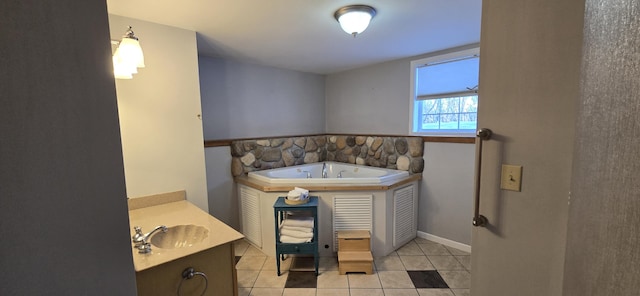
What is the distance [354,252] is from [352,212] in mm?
371

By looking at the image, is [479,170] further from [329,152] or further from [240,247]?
[329,152]

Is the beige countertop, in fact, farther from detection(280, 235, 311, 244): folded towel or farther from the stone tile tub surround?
the stone tile tub surround

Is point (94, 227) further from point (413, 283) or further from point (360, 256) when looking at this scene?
point (413, 283)

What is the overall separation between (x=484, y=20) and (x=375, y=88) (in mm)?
2303

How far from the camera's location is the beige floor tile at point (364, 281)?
6.66ft

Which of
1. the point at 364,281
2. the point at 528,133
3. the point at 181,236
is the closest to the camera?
the point at 528,133

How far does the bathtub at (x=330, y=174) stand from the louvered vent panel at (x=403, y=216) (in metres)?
0.18

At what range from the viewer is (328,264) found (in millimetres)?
2365

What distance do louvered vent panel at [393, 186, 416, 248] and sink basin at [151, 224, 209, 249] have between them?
6.05 ft

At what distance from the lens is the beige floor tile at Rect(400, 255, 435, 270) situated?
2.30 metres

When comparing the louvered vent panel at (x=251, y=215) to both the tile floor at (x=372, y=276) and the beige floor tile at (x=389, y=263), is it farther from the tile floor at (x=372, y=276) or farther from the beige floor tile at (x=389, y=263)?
the beige floor tile at (x=389, y=263)

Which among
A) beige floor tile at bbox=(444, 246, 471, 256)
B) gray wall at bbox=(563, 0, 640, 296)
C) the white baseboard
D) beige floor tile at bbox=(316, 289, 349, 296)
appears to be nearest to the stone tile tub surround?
the white baseboard

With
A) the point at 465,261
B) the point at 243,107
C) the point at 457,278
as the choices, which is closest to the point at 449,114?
the point at 465,261

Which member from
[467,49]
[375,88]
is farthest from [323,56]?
[467,49]
